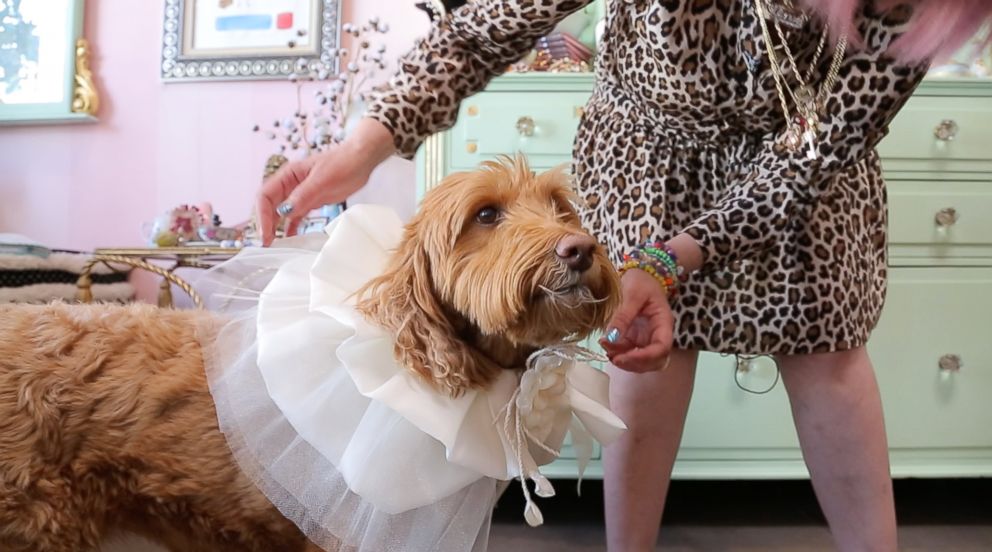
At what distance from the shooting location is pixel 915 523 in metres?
1.73

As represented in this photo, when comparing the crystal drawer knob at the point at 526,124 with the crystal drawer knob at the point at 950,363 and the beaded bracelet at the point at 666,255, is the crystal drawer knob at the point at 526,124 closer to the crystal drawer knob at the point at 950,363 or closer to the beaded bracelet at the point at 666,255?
the beaded bracelet at the point at 666,255

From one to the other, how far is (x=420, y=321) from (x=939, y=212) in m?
1.47

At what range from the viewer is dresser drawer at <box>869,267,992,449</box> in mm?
1676

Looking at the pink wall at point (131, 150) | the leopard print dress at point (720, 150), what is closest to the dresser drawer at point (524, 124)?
the leopard print dress at point (720, 150)

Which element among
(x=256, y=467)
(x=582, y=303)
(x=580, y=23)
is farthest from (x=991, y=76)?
(x=256, y=467)

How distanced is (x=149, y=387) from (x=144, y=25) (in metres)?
1.96

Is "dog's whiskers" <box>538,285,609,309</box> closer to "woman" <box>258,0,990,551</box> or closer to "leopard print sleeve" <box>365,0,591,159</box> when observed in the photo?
"woman" <box>258,0,990,551</box>

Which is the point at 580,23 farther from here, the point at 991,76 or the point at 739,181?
the point at 739,181

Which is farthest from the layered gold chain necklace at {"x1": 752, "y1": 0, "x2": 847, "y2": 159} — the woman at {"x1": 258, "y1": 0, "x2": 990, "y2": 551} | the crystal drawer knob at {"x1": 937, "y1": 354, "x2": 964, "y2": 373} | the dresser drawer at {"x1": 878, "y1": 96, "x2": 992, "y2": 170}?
the crystal drawer knob at {"x1": 937, "y1": 354, "x2": 964, "y2": 373}

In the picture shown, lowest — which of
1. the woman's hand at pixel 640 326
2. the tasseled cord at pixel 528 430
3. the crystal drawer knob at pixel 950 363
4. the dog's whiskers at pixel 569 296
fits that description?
the crystal drawer knob at pixel 950 363

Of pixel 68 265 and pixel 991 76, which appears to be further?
pixel 68 265

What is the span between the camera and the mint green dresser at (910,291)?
164 centimetres

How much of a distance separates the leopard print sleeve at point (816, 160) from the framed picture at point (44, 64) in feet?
7.14

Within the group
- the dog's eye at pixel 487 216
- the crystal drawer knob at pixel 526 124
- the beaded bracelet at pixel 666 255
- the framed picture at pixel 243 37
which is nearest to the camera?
the dog's eye at pixel 487 216
